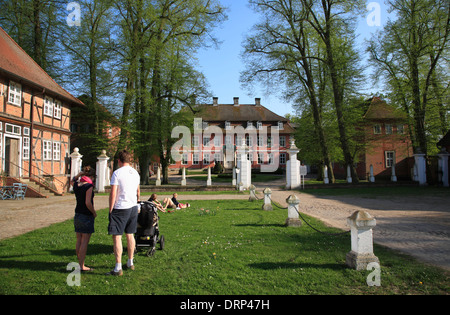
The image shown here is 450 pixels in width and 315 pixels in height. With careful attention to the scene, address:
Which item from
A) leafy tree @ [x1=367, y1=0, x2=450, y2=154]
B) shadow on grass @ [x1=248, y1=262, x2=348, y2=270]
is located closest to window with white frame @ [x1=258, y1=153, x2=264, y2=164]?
leafy tree @ [x1=367, y1=0, x2=450, y2=154]

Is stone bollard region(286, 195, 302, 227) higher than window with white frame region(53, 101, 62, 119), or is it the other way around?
window with white frame region(53, 101, 62, 119)

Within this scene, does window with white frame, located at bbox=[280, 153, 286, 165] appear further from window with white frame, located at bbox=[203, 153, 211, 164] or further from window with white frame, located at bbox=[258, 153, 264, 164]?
window with white frame, located at bbox=[203, 153, 211, 164]

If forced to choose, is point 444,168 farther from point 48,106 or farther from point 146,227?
point 48,106

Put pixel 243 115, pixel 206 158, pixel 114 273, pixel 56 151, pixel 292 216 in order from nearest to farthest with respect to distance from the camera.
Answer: pixel 114 273, pixel 292 216, pixel 56 151, pixel 206 158, pixel 243 115

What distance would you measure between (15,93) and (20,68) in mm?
1770

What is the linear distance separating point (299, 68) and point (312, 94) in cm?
414

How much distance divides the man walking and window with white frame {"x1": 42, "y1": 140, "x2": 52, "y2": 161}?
21.0 metres

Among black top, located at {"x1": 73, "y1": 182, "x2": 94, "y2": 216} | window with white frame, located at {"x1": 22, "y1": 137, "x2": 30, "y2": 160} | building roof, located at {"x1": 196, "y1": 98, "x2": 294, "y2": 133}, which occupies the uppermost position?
building roof, located at {"x1": 196, "y1": 98, "x2": 294, "y2": 133}

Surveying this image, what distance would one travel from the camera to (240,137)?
52812mm

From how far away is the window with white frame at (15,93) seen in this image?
60.6 ft

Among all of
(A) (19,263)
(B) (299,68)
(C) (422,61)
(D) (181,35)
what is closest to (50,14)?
(D) (181,35)

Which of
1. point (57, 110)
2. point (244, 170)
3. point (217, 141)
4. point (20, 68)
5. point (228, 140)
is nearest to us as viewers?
point (20, 68)

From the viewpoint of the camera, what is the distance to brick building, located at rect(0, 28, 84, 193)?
59.3 feet

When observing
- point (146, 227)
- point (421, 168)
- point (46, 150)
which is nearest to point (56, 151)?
point (46, 150)
